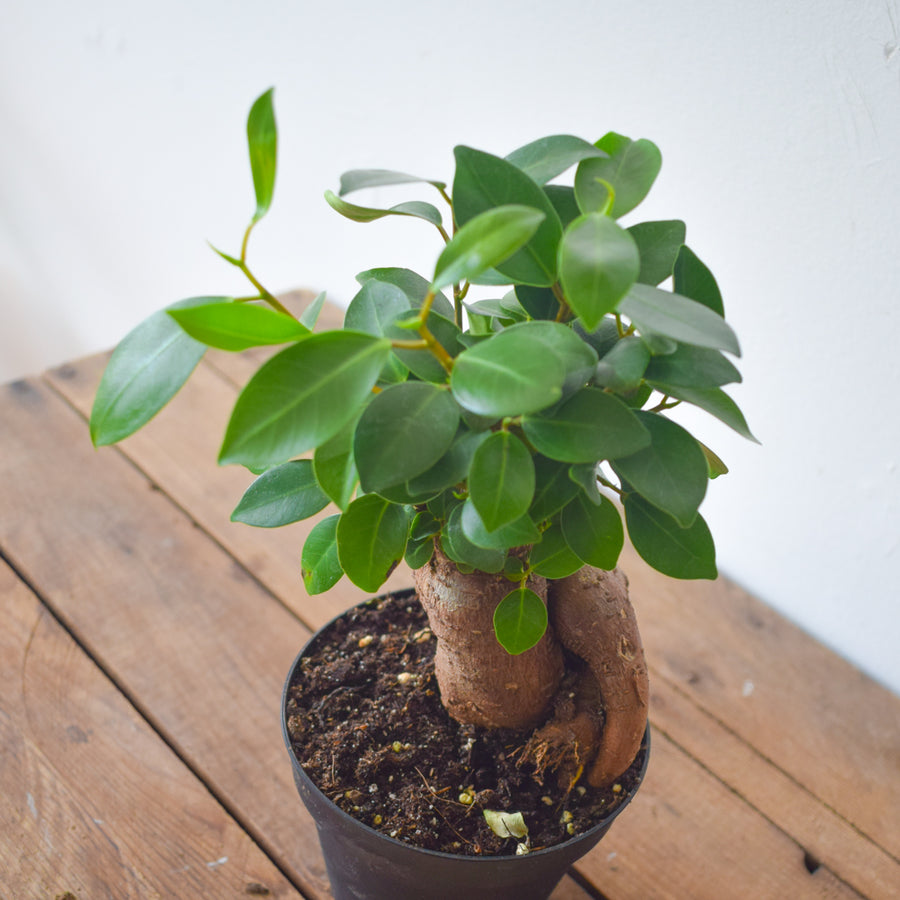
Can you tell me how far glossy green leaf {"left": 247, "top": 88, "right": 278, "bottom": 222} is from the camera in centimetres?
44

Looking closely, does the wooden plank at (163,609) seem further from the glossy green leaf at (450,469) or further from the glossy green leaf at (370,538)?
the glossy green leaf at (450,469)

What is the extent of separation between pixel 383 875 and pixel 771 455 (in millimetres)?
750

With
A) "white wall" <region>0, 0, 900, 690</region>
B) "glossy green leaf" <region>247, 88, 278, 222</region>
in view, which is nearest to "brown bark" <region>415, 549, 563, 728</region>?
"glossy green leaf" <region>247, 88, 278, 222</region>

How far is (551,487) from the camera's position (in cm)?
55

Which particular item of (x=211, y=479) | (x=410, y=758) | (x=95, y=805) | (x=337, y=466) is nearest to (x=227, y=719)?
(x=95, y=805)

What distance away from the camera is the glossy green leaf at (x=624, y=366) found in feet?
1.62

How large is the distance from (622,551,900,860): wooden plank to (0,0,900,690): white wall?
0.24 ft

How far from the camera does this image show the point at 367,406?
18.4 inches

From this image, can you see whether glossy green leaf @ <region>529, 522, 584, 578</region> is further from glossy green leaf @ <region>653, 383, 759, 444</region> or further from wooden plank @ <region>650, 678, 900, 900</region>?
wooden plank @ <region>650, 678, 900, 900</region>

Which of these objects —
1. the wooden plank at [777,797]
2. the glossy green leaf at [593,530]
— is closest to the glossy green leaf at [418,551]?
the glossy green leaf at [593,530]

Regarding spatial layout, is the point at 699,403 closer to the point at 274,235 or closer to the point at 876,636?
the point at 876,636

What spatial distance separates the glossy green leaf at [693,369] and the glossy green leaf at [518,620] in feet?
0.64

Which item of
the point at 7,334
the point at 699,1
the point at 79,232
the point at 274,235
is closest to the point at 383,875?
the point at 699,1

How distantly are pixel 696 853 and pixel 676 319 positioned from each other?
65cm
